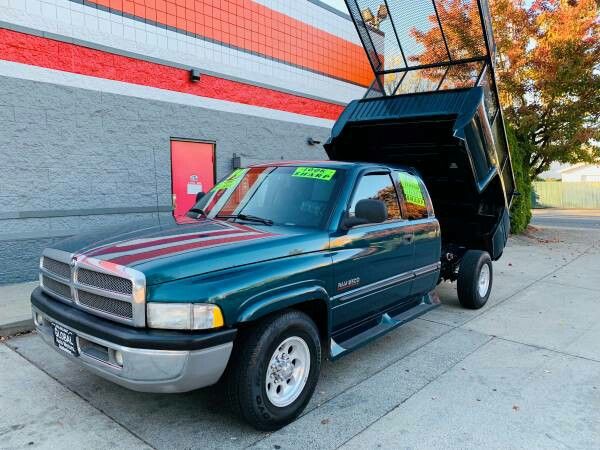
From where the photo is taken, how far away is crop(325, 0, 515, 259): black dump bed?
5.73m

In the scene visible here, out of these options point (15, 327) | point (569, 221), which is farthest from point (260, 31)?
point (569, 221)

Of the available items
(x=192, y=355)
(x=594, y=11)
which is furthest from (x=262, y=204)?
(x=594, y=11)

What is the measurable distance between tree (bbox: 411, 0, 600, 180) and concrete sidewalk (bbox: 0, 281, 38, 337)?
13563 mm

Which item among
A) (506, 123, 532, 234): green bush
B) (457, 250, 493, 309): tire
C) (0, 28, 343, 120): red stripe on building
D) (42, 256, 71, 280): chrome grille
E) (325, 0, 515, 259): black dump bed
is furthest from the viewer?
(506, 123, 532, 234): green bush

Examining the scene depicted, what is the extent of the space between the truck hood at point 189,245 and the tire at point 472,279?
10.9ft

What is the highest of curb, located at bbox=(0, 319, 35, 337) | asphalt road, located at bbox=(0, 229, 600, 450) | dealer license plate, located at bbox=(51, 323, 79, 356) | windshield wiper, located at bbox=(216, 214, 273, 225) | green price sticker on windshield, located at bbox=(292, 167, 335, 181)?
green price sticker on windshield, located at bbox=(292, 167, 335, 181)

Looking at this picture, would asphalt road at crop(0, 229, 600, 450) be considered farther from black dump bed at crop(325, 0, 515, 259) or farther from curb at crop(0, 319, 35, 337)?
black dump bed at crop(325, 0, 515, 259)

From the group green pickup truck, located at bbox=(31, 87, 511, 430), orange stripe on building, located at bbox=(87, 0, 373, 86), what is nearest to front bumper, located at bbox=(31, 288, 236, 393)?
green pickup truck, located at bbox=(31, 87, 511, 430)

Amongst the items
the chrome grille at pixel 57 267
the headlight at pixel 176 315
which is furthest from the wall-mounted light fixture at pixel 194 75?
the headlight at pixel 176 315

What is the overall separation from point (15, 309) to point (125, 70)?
14.1 feet

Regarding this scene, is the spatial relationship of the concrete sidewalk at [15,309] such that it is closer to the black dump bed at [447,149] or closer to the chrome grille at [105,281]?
the chrome grille at [105,281]

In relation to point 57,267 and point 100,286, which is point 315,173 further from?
point 57,267

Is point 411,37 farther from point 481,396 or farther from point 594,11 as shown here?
point 594,11

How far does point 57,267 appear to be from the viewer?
3.44m
